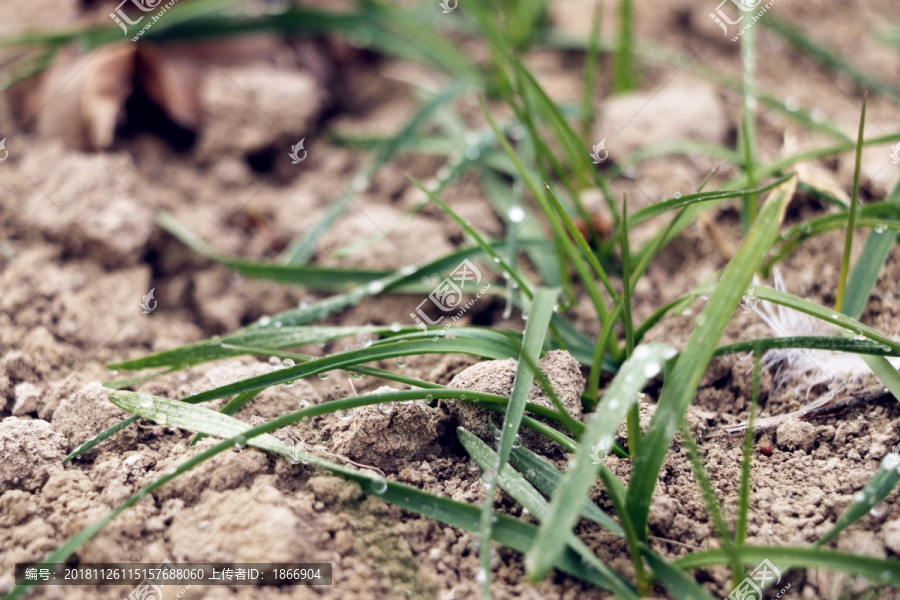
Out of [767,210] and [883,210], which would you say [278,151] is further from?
[883,210]

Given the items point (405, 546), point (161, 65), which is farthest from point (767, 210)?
point (161, 65)

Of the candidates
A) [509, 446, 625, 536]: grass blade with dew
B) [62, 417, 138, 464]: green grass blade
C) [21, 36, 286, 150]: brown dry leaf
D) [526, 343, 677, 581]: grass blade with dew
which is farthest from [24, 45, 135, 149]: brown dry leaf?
[526, 343, 677, 581]: grass blade with dew

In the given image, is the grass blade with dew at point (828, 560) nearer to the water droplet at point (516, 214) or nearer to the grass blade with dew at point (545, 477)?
the grass blade with dew at point (545, 477)

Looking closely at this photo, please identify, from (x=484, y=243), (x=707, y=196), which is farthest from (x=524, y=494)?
(x=707, y=196)

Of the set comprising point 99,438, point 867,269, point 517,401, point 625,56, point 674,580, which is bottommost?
point 99,438

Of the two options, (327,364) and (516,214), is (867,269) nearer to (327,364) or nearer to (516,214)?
(516,214)
